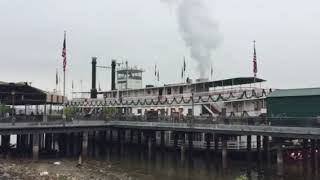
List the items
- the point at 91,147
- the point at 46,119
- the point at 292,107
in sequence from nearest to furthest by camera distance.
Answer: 1. the point at 292,107
2. the point at 46,119
3. the point at 91,147

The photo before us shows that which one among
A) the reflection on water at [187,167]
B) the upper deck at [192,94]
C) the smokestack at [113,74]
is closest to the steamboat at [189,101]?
the upper deck at [192,94]

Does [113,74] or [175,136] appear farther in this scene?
[113,74]

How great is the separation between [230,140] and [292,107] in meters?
15.1

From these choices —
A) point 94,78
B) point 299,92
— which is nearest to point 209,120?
point 299,92

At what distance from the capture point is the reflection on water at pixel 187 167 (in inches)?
1690

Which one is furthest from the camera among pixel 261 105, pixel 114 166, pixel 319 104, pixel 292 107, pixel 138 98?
pixel 138 98

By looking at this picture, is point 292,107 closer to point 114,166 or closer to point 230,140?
point 230,140

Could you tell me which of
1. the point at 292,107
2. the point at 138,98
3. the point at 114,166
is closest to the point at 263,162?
the point at 292,107

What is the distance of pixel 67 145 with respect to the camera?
63.6m

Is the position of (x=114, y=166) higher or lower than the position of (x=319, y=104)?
lower

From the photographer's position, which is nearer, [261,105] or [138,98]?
[261,105]

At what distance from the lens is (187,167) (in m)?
49.2

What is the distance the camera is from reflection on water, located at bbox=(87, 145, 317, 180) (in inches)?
1690

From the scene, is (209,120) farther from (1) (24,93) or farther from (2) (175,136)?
(1) (24,93)
